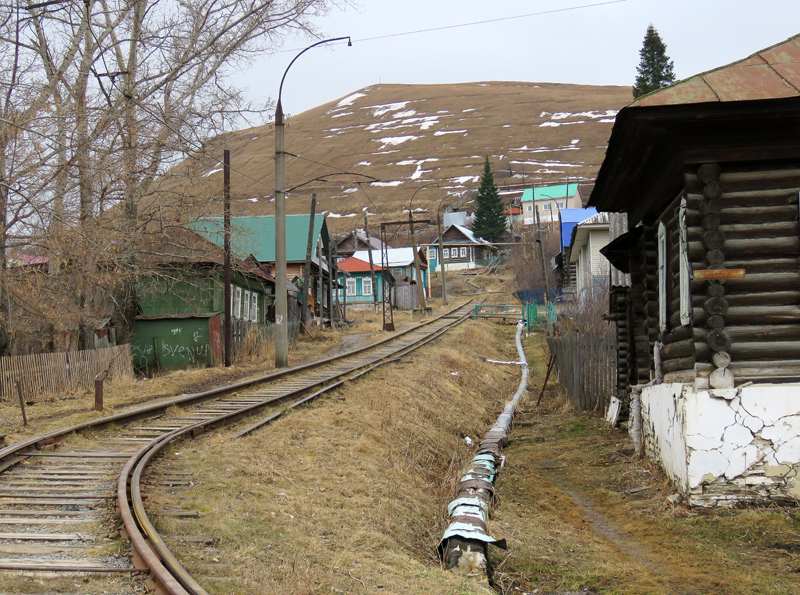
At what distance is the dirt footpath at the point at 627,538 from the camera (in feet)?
20.4

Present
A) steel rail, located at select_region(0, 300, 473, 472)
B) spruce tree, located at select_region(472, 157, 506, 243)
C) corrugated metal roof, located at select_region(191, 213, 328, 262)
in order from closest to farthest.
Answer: steel rail, located at select_region(0, 300, 473, 472)
corrugated metal roof, located at select_region(191, 213, 328, 262)
spruce tree, located at select_region(472, 157, 506, 243)

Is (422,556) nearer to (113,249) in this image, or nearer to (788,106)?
(788,106)

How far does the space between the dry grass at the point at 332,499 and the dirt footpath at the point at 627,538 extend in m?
0.91

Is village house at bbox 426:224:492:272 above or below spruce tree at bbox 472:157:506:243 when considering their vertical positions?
below

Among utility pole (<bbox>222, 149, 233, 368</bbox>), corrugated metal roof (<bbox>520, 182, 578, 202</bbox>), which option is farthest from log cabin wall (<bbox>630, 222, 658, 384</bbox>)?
corrugated metal roof (<bbox>520, 182, 578, 202</bbox>)

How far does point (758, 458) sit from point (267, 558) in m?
5.42

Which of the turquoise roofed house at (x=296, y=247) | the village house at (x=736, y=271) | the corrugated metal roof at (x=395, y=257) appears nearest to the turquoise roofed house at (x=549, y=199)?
the corrugated metal roof at (x=395, y=257)

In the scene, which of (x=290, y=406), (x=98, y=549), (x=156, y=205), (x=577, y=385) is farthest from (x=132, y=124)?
(x=98, y=549)

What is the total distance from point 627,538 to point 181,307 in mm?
23206

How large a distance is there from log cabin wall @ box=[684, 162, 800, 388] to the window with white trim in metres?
1.93

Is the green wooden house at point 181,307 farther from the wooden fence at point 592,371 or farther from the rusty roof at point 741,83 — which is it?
the rusty roof at point 741,83

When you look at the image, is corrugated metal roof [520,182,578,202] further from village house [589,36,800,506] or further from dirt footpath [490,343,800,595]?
village house [589,36,800,506]

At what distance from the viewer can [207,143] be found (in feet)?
80.7

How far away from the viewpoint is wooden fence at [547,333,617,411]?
630 inches
